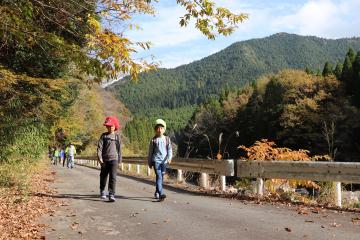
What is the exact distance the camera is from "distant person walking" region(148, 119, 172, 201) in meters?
10.4

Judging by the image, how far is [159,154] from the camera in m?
10.5

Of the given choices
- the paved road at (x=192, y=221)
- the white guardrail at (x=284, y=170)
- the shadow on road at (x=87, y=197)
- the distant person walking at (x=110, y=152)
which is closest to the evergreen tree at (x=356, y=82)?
the white guardrail at (x=284, y=170)

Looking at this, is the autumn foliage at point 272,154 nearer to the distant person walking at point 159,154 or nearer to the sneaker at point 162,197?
the distant person walking at point 159,154

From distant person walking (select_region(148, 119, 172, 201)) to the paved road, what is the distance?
39 cm

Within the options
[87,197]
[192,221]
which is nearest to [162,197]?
[87,197]

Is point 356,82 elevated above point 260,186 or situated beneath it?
elevated above

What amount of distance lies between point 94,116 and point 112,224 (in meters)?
61.1

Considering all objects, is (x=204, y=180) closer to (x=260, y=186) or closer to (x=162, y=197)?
(x=260, y=186)

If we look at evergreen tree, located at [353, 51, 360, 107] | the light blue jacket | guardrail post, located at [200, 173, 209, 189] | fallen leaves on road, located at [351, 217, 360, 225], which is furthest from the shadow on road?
evergreen tree, located at [353, 51, 360, 107]

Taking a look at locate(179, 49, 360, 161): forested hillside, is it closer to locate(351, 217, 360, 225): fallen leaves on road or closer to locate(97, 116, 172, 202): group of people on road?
locate(97, 116, 172, 202): group of people on road

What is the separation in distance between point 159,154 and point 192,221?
3092 mm

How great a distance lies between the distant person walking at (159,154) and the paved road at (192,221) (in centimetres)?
39

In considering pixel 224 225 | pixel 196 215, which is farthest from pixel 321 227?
pixel 196 215

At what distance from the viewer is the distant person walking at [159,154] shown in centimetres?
1042
